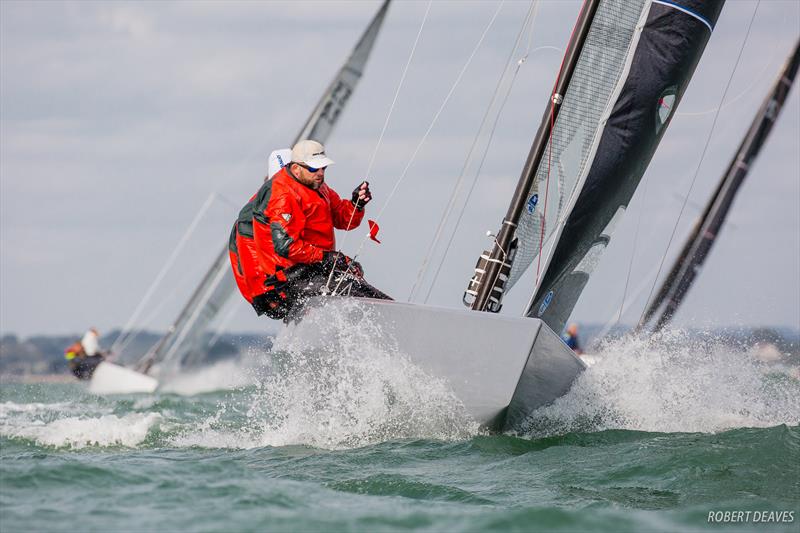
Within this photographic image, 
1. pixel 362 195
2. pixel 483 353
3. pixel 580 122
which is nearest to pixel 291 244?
pixel 362 195

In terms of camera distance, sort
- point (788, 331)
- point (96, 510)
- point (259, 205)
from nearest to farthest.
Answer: point (96, 510), point (259, 205), point (788, 331)

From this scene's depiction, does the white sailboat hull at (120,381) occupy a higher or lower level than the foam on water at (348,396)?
lower

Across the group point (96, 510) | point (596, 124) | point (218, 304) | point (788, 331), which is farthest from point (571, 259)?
point (218, 304)

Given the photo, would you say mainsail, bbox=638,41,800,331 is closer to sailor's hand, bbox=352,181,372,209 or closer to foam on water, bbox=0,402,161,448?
sailor's hand, bbox=352,181,372,209

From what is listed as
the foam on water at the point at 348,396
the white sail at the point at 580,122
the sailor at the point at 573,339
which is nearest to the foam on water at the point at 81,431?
the foam on water at the point at 348,396

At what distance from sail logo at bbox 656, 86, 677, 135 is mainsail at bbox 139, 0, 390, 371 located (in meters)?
8.71

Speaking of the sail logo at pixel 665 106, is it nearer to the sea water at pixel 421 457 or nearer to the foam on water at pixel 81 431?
the sea water at pixel 421 457

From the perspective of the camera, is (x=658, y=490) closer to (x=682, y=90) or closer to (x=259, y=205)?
(x=259, y=205)

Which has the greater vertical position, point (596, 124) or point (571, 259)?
point (596, 124)

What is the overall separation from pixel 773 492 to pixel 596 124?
2807 millimetres

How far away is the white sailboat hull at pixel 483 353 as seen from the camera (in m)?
5.23

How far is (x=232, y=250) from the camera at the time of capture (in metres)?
6.22

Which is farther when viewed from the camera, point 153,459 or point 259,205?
point 259,205

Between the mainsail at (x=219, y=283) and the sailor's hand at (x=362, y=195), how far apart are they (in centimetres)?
882
